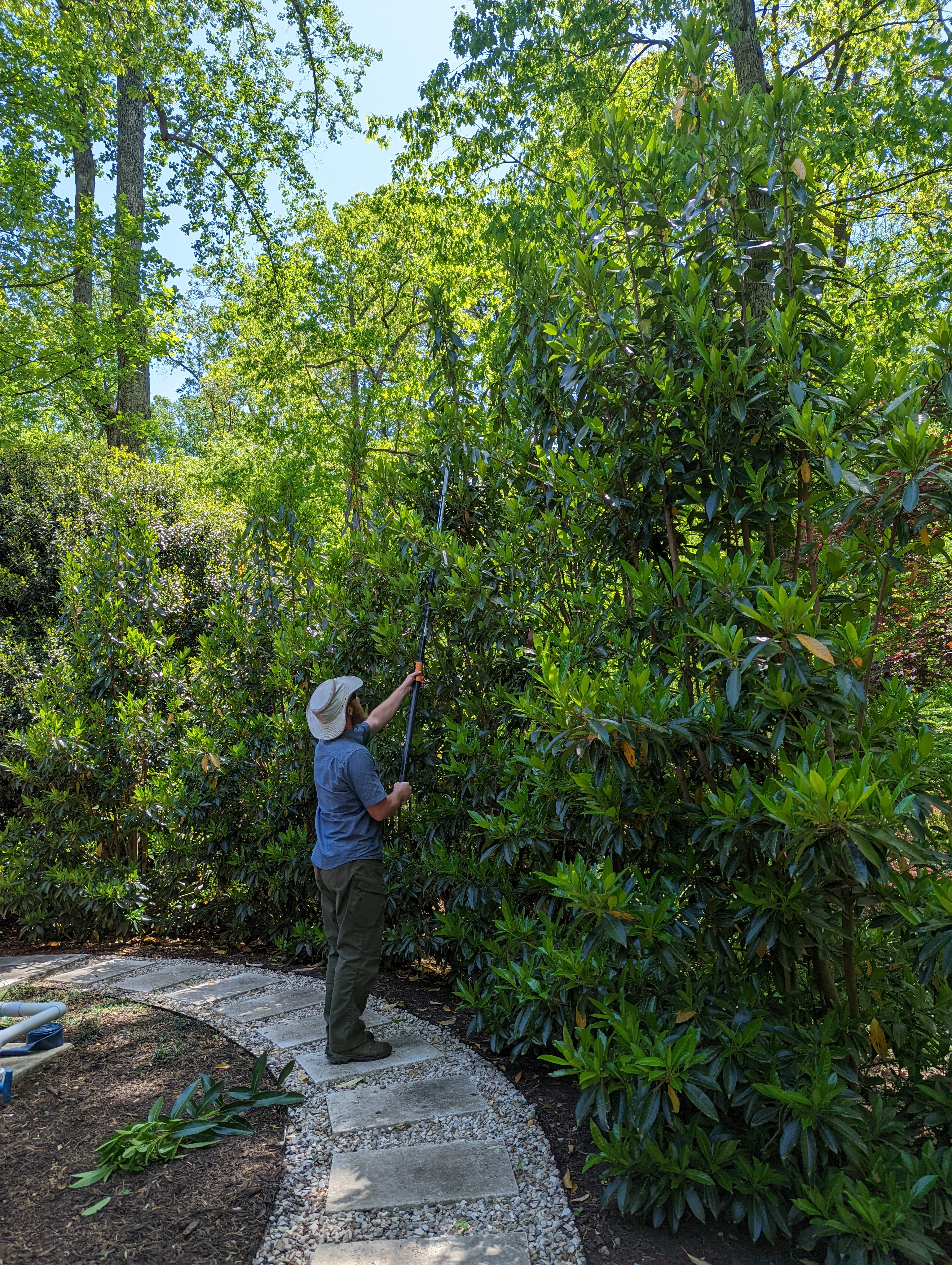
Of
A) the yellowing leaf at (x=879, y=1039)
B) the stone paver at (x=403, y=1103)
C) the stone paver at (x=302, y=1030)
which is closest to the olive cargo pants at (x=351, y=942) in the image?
the stone paver at (x=302, y=1030)

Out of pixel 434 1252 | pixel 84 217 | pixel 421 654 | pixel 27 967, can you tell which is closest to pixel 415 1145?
pixel 434 1252

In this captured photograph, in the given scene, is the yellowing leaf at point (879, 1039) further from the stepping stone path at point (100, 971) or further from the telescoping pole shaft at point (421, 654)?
the stepping stone path at point (100, 971)

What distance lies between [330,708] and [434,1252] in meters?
2.24

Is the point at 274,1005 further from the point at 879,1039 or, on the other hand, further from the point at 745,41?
the point at 745,41

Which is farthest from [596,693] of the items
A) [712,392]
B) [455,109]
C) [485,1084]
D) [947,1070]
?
[455,109]

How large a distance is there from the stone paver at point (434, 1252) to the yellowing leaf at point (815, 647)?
6.71ft

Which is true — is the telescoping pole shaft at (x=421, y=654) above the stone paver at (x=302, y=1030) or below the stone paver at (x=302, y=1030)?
above

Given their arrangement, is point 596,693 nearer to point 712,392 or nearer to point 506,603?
point 712,392

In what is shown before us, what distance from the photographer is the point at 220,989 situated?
15.6 feet

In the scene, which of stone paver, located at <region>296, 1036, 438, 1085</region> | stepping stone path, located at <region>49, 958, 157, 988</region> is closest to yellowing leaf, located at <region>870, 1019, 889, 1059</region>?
stone paver, located at <region>296, 1036, 438, 1085</region>

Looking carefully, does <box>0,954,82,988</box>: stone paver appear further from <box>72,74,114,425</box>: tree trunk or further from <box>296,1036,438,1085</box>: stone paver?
<box>72,74,114,425</box>: tree trunk

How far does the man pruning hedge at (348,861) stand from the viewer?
12.5ft

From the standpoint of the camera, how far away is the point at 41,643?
23.6ft

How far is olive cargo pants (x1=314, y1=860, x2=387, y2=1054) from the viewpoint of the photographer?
379cm
